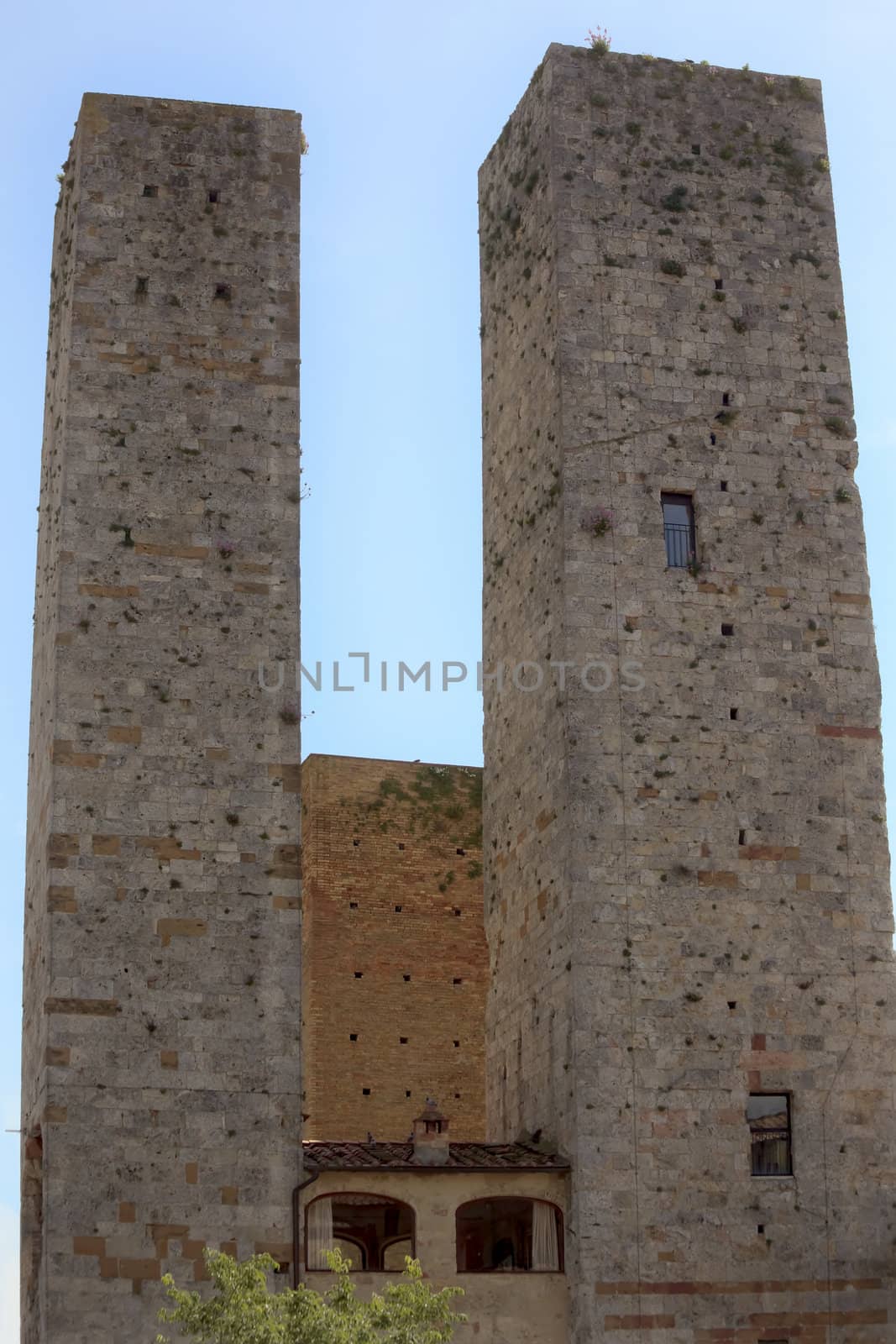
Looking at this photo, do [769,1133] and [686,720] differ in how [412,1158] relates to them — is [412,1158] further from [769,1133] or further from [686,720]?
[686,720]

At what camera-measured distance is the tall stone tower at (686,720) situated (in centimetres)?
2639

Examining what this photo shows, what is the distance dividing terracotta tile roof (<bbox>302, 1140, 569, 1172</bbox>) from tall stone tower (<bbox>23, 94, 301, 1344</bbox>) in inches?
27.9

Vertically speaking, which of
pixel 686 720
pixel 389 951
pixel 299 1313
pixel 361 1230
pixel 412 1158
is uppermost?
pixel 686 720

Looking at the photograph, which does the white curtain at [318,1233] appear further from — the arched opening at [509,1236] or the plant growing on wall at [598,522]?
the plant growing on wall at [598,522]

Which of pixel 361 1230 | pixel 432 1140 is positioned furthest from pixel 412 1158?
pixel 361 1230

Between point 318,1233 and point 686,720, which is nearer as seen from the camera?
point 318,1233

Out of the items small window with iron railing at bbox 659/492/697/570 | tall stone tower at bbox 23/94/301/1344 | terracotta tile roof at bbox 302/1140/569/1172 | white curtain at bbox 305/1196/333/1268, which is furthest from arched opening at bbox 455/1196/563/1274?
small window with iron railing at bbox 659/492/697/570

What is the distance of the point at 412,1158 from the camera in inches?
1040

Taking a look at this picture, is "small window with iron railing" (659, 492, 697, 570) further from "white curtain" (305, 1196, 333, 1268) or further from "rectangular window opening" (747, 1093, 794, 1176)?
"white curtain" (305, 1196, 333, 1268)

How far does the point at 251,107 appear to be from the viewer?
1193 inches

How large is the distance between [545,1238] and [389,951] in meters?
8.82

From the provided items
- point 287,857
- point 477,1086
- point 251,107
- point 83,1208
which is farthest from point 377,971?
point 251,107

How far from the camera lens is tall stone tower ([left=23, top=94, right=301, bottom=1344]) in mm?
25359

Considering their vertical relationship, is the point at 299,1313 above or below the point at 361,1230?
below
